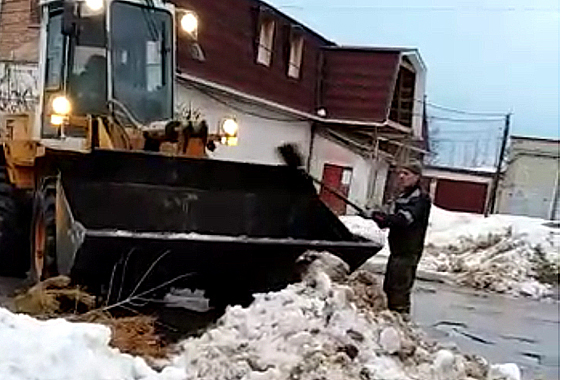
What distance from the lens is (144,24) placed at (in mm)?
10961

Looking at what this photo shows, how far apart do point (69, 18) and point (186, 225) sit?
2440 mm

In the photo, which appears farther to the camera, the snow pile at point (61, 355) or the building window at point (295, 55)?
the building window at point (295, 55)

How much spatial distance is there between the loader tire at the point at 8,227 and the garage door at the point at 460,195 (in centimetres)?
3363

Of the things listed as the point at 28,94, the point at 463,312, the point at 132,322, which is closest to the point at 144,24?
the point at 132,322

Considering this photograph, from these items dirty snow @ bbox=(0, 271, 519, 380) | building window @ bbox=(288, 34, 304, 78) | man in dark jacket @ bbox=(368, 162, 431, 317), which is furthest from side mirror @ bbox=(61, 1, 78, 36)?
building window @ bbox=(288, 34, 304, 78)

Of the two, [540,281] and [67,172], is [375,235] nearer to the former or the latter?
[540,281]

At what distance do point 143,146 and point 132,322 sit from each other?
310 cm

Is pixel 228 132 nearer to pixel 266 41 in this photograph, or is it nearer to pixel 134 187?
pixel 134 187

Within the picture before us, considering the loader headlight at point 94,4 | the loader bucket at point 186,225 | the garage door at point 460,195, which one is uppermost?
the loader headlight at point 94,4

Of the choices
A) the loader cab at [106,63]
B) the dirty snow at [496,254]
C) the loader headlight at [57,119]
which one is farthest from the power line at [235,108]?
the loader headlight at [57,119]

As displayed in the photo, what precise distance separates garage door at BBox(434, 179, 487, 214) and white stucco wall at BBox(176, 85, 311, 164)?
14229mm

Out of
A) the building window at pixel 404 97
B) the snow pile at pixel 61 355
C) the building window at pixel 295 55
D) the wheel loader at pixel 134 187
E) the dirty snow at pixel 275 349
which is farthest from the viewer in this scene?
the building window at pixel 404 97

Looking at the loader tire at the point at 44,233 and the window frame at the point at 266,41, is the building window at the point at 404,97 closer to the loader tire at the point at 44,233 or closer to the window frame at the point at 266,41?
the window frame at the point at 266,41

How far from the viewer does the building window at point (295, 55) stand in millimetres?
29812
